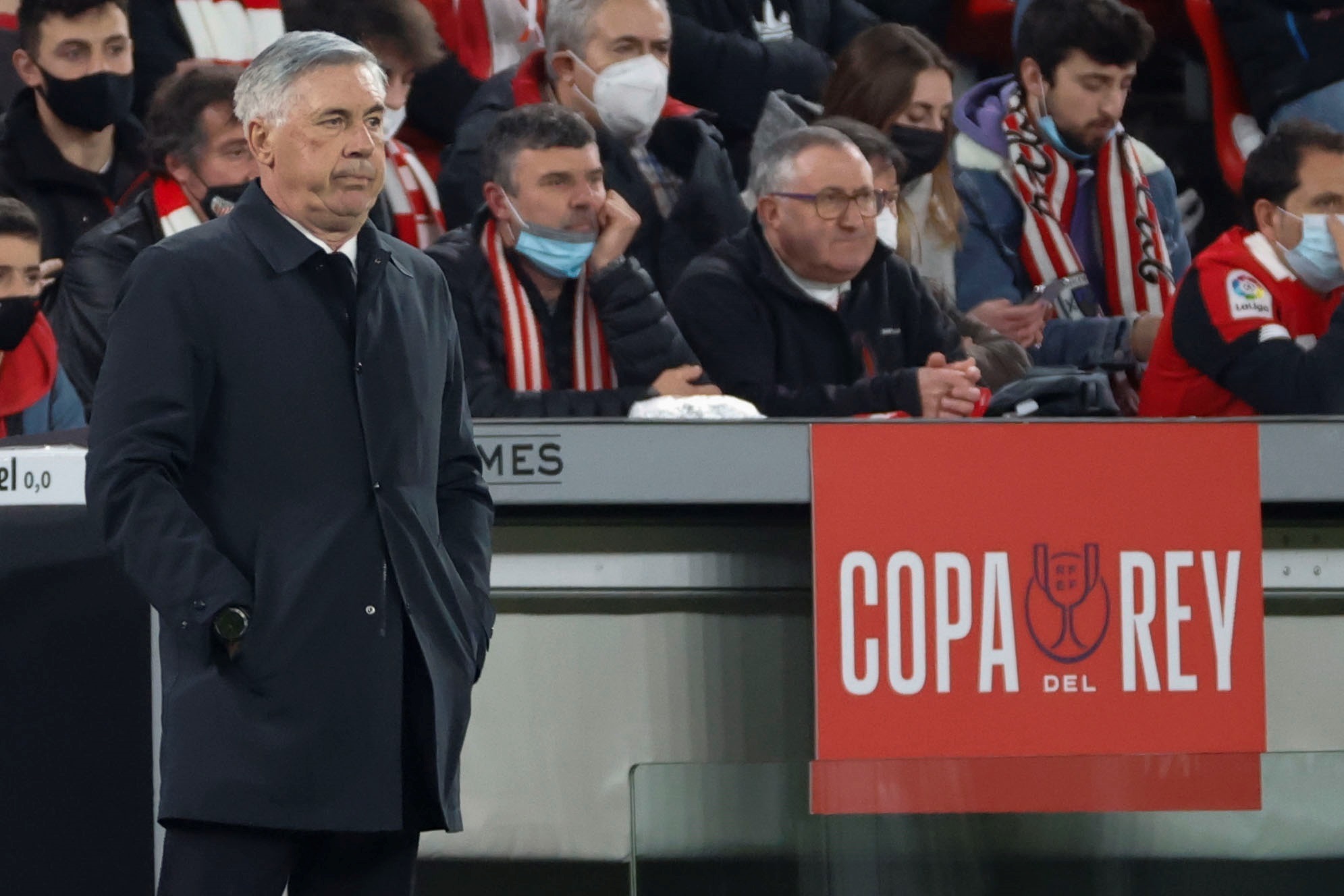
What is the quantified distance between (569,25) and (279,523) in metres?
→ 2.28

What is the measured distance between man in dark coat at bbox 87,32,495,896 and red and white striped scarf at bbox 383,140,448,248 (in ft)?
6.22

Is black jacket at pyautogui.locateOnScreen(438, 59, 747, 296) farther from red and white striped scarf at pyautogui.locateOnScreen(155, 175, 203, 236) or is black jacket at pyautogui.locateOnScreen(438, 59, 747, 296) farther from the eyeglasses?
red and white striped scarf at pyautogui.locateOnScreen(155, 175, 203, 236)

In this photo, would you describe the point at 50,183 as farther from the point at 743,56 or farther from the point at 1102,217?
the point at 1102,217

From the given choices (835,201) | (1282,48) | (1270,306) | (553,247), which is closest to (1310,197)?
(1270,306)

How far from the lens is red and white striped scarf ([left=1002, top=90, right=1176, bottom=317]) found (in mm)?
3844

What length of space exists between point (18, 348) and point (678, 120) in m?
1.36

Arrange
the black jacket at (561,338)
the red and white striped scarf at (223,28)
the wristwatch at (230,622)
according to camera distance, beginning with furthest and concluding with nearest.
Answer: the red and white striped scarf at (223,28) → the black jacket at (561,338) → the wristwatch at (230,622)

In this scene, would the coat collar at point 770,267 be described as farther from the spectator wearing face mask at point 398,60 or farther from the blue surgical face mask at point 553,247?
the spectator wearing face mask at point 398,60

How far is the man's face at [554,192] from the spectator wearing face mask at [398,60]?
0.22 m

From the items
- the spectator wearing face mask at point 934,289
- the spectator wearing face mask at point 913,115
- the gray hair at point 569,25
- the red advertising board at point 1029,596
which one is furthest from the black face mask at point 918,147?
the red advertising board at point 1029,596

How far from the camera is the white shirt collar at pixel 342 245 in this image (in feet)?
5.42

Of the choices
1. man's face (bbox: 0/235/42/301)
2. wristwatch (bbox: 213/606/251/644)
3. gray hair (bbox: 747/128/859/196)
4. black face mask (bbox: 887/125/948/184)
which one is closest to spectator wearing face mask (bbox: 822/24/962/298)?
black face mask (bbox: 887/125/948/184)

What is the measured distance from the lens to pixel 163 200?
336cm

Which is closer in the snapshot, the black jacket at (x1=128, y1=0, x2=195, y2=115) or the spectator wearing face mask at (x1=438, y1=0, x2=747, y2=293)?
the black jacket at (x1=128, y1=0, x2=195, y2=115)
